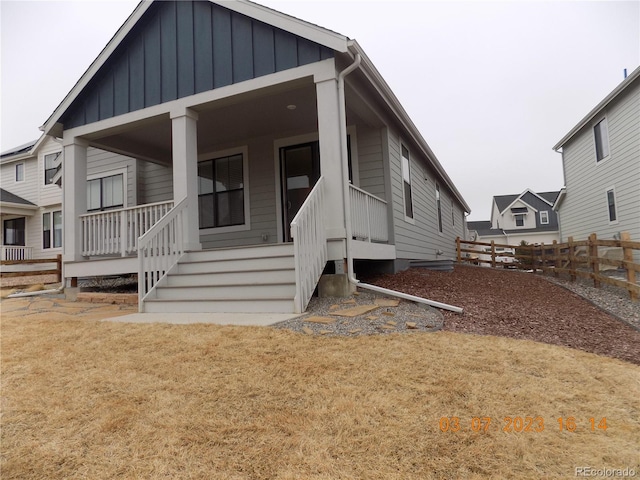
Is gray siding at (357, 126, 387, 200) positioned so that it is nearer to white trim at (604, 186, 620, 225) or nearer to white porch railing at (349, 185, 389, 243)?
white porch railing at (349, 185, 389, 243)

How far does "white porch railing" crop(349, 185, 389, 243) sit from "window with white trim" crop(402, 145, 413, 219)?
141cm

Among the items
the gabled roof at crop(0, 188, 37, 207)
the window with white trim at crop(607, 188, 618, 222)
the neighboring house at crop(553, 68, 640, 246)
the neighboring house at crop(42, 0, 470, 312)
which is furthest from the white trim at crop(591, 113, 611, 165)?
the gabled roof at crop(0, 188, 37, 207)

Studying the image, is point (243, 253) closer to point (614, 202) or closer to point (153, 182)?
point (153, 182)

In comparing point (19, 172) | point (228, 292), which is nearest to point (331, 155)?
point (228, 292)

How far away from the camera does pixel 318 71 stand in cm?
558

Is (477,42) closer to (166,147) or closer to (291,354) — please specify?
(166,147)

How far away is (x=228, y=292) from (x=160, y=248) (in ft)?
4.89

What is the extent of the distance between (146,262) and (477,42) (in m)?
15.7

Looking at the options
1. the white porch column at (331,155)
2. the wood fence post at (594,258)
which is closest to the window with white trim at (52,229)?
the white porch column at (331,155)

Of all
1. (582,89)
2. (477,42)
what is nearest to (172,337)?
(477,42)

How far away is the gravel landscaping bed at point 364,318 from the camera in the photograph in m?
3.71

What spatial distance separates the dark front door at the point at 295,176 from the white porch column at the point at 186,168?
227 cm

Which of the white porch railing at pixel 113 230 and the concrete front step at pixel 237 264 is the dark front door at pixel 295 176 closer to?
the white porch railing at pixel 113 230

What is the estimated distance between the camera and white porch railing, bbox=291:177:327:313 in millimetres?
4398
